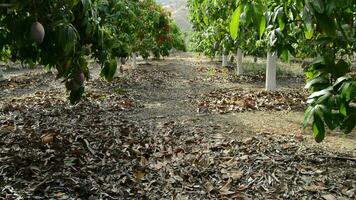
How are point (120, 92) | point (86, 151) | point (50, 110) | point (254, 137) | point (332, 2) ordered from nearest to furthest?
point (332, 2)
point (86, 151)
point (254, 137)
point (50, 110)
point (120, 92)

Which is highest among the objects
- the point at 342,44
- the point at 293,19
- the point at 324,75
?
the point at 293,19

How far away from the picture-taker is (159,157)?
4461 millimetres

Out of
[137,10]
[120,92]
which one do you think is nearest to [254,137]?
[120,92]

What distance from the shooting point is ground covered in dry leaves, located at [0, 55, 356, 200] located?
349cm

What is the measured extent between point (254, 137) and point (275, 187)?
1.43m

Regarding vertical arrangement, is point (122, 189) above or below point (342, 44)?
below

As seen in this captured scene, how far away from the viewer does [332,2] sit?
138cm

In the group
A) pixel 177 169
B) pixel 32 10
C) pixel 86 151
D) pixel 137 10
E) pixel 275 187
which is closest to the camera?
pixel 32 10

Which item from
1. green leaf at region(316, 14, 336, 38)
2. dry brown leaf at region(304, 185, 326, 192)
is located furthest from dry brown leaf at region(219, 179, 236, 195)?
green leaf at region(316, 14, 336, 38)

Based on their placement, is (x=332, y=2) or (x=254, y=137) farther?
(x=254, y=137)

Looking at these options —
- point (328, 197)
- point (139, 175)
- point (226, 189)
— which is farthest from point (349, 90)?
point (139, 175)

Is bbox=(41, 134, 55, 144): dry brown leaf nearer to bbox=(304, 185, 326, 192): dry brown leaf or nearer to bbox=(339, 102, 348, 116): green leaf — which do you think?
bbox=(304, 185, 326, 192): dry brown leaf

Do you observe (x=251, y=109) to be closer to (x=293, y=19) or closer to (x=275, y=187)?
(x=275, y=187)

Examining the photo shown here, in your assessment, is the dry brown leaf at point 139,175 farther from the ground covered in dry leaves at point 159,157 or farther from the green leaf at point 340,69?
the green leaf at point 340,69
